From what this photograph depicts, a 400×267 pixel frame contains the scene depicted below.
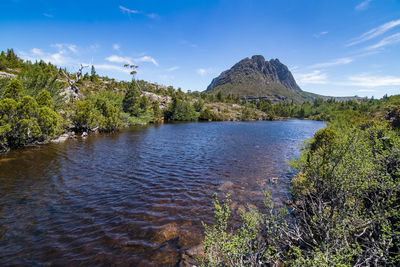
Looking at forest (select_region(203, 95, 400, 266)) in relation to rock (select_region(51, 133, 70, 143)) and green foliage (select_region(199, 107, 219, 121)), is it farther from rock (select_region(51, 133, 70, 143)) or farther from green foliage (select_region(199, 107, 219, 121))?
green foliage (select_region(199, 107, 219, 121))

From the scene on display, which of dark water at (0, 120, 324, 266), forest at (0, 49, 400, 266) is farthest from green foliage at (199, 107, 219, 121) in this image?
dark water at (0, 120, 324, 266)

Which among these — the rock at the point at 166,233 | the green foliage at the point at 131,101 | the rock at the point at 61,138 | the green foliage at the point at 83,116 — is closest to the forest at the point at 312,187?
the green foliage at the point at 83,116

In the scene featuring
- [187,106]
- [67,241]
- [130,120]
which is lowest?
[67,241]

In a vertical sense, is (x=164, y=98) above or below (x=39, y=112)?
above

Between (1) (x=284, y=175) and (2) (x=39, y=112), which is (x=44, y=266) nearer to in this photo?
(1) (x=284, y=175)

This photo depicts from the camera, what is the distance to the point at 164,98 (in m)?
123

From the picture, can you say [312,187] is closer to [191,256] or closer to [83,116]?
[191,256]

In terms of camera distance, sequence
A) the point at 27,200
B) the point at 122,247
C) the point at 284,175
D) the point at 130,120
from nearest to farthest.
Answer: the point at 122,247 < the point at 27,200 < the point at 284,175 < the point at 130,120

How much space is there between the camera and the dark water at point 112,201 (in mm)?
8047

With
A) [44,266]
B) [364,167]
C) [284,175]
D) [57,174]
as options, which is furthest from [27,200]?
[284,175]

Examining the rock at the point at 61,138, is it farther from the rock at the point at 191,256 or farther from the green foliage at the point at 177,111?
the green foliage at the point at 177,111

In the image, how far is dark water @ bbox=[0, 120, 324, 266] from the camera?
26.4 ft

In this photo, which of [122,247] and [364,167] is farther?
[122,247]

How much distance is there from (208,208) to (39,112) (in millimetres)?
27214
